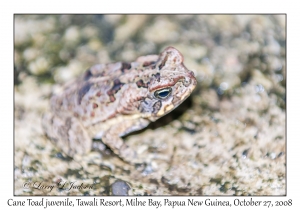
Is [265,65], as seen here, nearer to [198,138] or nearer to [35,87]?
[198,138]

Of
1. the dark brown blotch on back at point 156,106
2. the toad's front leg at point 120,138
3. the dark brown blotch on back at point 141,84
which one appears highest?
the dark brown blotch on back at point 141,84

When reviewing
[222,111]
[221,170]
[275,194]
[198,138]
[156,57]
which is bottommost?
[275,194]

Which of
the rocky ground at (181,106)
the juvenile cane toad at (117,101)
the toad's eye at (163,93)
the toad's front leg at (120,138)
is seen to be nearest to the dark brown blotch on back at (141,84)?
the juvenile cane toad at (117,101)

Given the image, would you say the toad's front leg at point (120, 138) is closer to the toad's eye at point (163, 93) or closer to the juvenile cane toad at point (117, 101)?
the juvenile cane toad at point (117, 101)

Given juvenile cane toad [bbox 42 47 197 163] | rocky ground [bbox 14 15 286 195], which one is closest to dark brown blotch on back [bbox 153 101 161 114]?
juvenile cane toad [bbox 42 47 197 163]

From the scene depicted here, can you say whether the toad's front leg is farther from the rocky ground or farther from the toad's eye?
the toad's eye

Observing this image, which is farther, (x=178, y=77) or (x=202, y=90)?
(x=202, y=90)

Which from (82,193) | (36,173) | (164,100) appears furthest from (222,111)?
(36,173)
